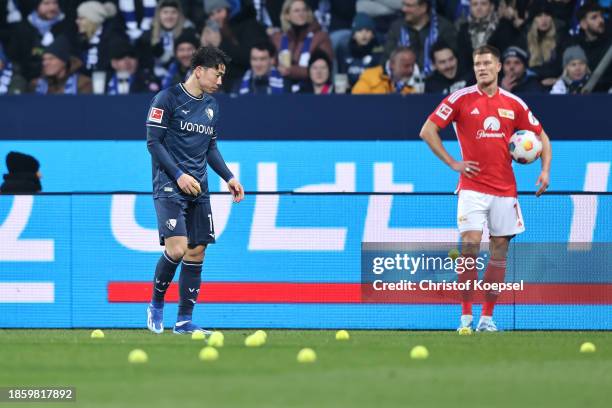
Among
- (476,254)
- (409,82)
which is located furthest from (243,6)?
(476,254)

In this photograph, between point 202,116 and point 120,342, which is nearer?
point 120,342

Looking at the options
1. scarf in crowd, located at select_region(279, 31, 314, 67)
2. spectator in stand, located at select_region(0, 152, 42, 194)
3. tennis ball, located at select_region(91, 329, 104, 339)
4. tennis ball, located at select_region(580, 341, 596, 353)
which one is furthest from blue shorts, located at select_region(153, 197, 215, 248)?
scarf in crowd, located at select_region(279, 31, 314, 67)

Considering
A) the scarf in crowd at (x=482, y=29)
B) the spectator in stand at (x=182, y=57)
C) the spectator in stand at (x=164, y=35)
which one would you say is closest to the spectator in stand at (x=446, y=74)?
the scarf in crowd at (x=482, y=29)

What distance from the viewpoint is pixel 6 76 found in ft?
54.2

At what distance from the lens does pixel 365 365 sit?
7.83 m

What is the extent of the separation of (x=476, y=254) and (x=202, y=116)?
8.23 ft

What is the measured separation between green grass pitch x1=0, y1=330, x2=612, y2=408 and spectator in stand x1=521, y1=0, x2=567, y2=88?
5.93m

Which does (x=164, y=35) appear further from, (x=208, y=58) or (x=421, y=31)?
(x=208, y=58)

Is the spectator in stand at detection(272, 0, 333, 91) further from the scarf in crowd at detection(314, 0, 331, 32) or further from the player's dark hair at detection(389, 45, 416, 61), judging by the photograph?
the player's dark hair at detection(389, 45, 416, 61)

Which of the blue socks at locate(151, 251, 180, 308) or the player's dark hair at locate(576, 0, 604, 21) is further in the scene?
the player's dark hair at locate(576, 0, 604, 21)

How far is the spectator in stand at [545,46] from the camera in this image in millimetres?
15570

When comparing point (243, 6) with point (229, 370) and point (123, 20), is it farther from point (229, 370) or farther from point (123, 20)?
point (229, 370)

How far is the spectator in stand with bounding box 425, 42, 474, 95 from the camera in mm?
15391

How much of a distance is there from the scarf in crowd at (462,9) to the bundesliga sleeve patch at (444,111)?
5.78 meters
